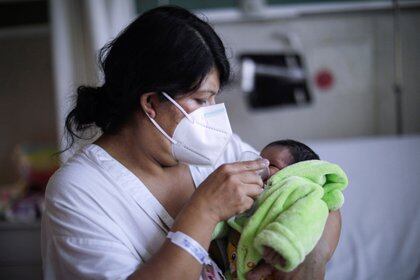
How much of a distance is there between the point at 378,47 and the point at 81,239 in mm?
2271

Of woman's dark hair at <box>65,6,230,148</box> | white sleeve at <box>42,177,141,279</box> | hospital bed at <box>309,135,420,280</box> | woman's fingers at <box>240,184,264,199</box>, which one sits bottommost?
hospital bed at <box>309,135,420,280</box>

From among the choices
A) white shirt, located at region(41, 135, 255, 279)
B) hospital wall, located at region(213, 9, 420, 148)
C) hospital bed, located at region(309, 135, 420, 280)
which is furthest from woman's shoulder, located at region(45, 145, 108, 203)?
hospital wall, located at region(213, 9, 420, 148)

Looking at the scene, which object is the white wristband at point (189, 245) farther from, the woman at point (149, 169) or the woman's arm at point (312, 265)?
the woman's arm at point (312, 265)

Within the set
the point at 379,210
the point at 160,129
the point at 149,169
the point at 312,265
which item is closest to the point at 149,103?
the point at 160,129

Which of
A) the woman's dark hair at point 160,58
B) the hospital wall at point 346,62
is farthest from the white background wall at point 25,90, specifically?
the woman's dark hair at point 160,58

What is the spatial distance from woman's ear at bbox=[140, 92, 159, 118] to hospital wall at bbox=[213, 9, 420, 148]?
1458 millimetres

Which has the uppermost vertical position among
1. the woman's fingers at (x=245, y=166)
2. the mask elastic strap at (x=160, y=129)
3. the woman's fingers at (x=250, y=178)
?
the mask elastic strap at (x=160, y=129)

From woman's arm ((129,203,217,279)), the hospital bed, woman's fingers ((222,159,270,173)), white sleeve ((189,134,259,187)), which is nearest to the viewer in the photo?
woman's arm ((129,203,217,279))

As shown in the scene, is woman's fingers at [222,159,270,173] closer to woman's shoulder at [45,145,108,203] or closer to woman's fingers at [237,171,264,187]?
woman's fingers at [237,171,264,187]

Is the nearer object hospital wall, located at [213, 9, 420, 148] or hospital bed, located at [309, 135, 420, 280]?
hospital bed, located at [309, 135, 420, 280]

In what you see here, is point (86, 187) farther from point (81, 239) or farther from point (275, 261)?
point (275, 261)

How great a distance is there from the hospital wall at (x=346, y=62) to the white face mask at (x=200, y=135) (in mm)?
1423

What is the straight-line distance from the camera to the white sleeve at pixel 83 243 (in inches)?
36.2

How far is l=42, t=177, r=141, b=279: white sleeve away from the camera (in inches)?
36.2
